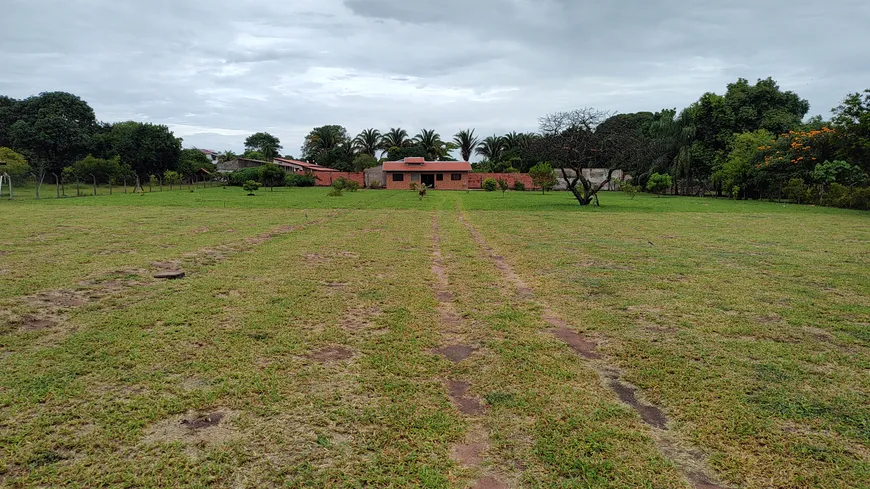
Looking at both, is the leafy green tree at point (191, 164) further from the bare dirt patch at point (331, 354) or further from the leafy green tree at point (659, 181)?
the bare dirt patch at point (331, 354)

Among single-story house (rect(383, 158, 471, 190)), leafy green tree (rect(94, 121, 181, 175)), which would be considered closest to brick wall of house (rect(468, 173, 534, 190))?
single-story house (rect(383, 158, 471, 190))

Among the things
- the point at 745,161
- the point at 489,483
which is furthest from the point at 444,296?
the point at 745,161

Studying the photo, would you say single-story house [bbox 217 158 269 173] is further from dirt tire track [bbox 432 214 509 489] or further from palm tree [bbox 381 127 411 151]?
dirt tire track [bbox 432 214 509 489]

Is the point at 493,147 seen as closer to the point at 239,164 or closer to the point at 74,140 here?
the point at 239,164

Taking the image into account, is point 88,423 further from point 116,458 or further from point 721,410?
point 721,410

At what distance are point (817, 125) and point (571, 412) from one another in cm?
3760

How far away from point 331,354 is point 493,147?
60220 mm

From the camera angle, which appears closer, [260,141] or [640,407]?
[640,407]

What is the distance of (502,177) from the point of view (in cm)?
4988

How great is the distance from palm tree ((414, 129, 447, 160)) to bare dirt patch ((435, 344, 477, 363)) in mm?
58146

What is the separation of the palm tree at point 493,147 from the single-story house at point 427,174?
41.1 ft

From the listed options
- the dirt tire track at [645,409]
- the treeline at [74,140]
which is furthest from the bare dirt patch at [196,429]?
the treeline at [74,140]

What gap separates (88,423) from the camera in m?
2.89

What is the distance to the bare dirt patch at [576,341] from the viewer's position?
423 cm
